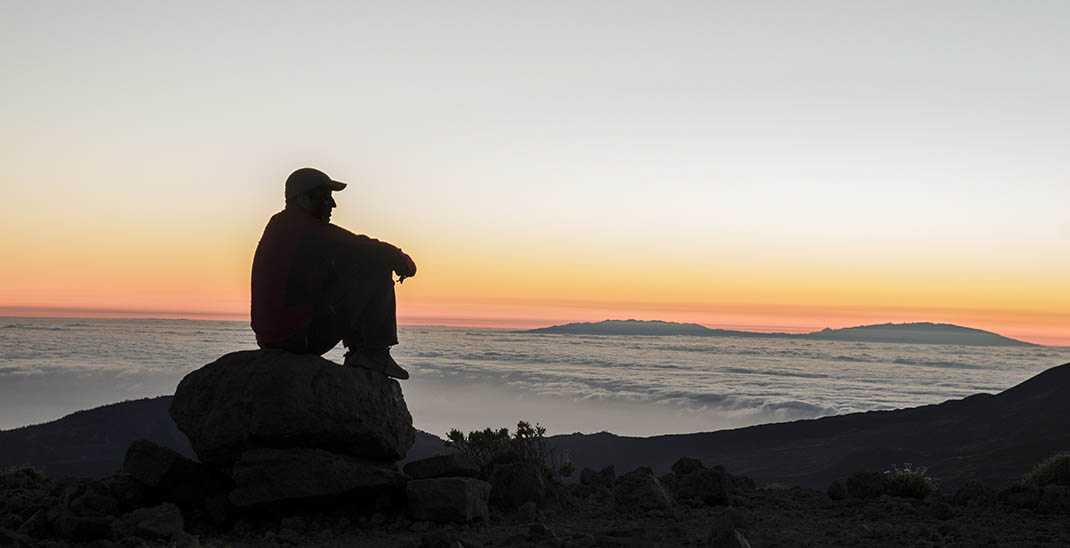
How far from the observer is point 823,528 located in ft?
27.8

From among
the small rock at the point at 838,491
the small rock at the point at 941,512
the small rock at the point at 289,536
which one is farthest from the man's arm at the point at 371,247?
the small rock at the point at 941,512

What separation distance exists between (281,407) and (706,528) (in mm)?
4435

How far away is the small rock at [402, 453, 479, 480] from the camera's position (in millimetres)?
9434

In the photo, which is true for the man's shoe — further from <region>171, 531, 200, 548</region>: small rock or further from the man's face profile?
<region>171, 531, 200, 548</region>: small rock

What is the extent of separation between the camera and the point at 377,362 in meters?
9.20

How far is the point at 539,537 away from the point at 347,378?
2696 mm

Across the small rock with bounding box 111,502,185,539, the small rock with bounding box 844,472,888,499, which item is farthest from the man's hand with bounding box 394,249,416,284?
the small rock with bounding box 844,472,888,499

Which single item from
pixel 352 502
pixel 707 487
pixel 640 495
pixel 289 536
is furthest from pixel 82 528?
pixel 707 487

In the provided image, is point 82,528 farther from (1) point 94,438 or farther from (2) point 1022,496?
(1) point 94,438

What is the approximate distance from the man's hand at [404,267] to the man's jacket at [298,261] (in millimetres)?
62

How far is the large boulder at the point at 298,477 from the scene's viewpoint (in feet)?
27.0

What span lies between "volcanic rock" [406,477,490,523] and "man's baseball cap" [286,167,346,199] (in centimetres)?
328

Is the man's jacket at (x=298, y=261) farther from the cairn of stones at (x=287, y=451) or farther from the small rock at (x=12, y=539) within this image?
the small rock at (x=12, y=539)

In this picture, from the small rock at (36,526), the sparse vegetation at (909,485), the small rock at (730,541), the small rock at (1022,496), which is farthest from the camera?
the sparse vegetation at (909,485)
